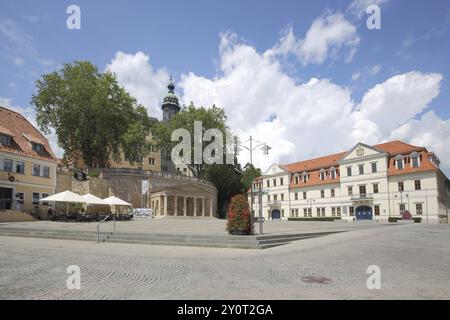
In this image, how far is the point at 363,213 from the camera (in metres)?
55.7

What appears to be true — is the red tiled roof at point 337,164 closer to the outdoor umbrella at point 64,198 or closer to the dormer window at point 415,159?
the dormer window at point 415,159

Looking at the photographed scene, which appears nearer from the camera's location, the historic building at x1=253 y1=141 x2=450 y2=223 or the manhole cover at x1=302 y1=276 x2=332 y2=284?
the manhole cover at x1=302 y1=276 x2=332 y2=284

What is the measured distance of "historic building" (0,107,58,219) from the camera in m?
33.3

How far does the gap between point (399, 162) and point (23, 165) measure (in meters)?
52.0

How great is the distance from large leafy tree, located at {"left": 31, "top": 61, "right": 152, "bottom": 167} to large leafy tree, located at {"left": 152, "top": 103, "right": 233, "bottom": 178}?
31.3 feet

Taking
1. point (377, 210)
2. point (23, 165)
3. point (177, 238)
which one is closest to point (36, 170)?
point (23, 165)

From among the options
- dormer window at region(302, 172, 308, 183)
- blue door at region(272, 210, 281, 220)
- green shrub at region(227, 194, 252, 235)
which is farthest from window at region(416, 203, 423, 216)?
A: green shrub at region(227, 194, 252, 235)

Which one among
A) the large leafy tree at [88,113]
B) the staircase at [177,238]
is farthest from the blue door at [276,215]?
the staircase at [177,238]

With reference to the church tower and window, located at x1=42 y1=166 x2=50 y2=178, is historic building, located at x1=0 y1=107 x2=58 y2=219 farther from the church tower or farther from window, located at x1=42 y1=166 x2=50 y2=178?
the church tower

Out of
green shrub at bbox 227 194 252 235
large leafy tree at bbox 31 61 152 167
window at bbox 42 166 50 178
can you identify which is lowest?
green shrub at bbox 227 194 252 235

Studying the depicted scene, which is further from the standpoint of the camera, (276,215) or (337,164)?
(276,215)

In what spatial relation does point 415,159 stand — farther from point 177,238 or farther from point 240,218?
point 177,238

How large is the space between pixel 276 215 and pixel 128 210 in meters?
37.0
